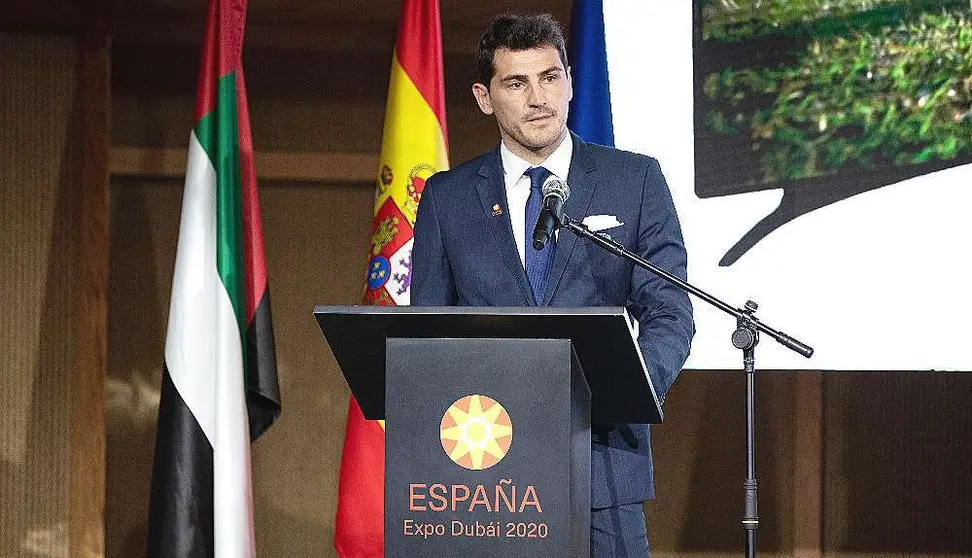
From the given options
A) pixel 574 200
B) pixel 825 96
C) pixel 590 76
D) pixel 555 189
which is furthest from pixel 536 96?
pixel 825 96

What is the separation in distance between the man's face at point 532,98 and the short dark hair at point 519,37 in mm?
15

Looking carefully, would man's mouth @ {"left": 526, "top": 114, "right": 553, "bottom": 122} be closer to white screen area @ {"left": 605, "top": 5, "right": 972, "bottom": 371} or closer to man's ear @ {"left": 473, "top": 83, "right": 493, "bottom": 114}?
man's ear @ {"left": 473, "top": 83, "right": 493, "bottom": 114}

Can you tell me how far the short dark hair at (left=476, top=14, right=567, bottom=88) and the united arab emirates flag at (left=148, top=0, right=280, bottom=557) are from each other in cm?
145

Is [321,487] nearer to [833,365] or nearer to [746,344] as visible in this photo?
[833,365]

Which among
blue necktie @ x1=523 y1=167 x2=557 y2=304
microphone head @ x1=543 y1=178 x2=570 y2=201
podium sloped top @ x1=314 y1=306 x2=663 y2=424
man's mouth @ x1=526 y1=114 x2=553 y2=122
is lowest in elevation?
podium sloped top @ x1=314 y1=306 x2=663 y2=424

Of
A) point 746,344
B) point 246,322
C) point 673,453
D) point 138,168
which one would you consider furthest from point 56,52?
point 746,344

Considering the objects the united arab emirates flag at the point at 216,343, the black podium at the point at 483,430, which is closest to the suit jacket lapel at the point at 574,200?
the black podium at the point at 483,430

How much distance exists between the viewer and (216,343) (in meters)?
3.89

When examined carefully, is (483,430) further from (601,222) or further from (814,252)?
(814,252)

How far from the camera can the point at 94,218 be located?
4.70 m

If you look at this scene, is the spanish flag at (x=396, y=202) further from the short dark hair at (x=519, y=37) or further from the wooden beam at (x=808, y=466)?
the wooden beam at (x=808, y=466)

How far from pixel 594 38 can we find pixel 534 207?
5.56ft

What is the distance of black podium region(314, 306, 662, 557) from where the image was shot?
6.42ft

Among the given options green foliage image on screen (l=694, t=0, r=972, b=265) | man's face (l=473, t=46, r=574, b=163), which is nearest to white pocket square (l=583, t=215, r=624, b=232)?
man's face (l=473, t=46, r=574, b=163)
